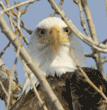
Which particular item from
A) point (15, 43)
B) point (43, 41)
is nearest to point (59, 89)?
point (43, 41)

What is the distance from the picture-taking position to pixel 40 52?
3678mm

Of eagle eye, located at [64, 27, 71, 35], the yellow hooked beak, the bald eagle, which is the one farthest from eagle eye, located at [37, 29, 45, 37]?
eagle eye, located at [64, 27, 71, 35]

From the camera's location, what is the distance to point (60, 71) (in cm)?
326

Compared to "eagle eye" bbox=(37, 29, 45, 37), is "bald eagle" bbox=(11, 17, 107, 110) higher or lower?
lower

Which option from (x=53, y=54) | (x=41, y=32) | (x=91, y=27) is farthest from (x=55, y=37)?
(x=91, y=27)

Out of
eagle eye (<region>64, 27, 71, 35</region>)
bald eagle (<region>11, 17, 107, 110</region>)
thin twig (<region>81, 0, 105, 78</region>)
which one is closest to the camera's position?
bald eagle (<region>11, 17, 107, 110</region>)

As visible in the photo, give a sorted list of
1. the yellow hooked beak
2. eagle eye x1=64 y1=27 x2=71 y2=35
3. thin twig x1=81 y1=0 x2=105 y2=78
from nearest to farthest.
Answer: the yellow hooked beak < thin twig x1=81 y1=0 x2=105 y2=78 < eagle eye x1=64 y1=27 x2=71 y2=35

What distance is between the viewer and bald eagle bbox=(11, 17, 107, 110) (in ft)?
8.93

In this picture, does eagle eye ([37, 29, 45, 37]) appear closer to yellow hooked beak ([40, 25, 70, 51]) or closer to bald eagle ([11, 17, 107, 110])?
bald eagle ([11, 17, 107, 110])

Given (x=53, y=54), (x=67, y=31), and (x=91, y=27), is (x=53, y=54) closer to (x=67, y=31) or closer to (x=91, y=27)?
(x=67, y=31)

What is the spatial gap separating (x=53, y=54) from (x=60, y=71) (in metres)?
0.39

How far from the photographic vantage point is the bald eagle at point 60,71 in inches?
107

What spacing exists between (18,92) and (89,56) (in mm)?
1376

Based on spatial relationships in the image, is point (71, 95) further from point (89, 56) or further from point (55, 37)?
point (89, 56)
